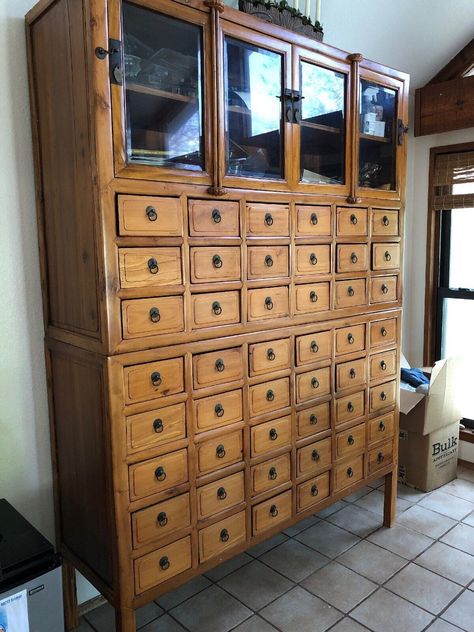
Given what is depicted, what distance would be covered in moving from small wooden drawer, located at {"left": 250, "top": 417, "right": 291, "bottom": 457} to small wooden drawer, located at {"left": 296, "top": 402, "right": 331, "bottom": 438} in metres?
0.07

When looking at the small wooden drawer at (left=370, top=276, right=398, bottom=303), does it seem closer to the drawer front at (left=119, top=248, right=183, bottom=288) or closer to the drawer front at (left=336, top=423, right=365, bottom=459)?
the drawer front at (left=336, top=423, right=365, bottom=459)

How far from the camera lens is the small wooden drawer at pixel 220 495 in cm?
174

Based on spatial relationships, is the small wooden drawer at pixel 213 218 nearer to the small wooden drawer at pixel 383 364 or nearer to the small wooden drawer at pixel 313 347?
the small wooden drawer at pixel 313 347

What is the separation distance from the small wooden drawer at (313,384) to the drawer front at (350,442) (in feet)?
0.78

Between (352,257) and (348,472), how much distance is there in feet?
3.04

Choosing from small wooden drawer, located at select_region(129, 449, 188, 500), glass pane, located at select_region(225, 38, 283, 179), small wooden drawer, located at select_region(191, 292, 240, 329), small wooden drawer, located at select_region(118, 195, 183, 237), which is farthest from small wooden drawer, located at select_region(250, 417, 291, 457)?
glass pane, located at select_region(225, 38, 283, 179)

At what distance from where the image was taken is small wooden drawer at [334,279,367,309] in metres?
2.13

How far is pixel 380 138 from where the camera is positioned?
228 centimetres

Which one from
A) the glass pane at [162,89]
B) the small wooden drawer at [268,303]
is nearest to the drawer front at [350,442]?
the small wooden drawer at [268,303]

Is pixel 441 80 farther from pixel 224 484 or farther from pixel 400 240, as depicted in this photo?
pixel 224 484

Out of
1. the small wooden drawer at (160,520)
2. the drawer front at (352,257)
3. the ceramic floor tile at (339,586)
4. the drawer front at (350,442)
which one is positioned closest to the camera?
the small wooden drawer at (160,520)

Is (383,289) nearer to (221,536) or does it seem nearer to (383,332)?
(383,332)

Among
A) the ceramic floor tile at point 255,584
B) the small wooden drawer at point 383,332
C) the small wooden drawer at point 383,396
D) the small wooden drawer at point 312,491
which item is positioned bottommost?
the ceramic floor tile at point 255,584

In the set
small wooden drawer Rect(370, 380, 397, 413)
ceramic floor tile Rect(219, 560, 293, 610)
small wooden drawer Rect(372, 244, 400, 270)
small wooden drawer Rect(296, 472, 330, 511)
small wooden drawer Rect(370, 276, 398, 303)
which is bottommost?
ceramic floor tile Rect(219, 560, 293, 610)
